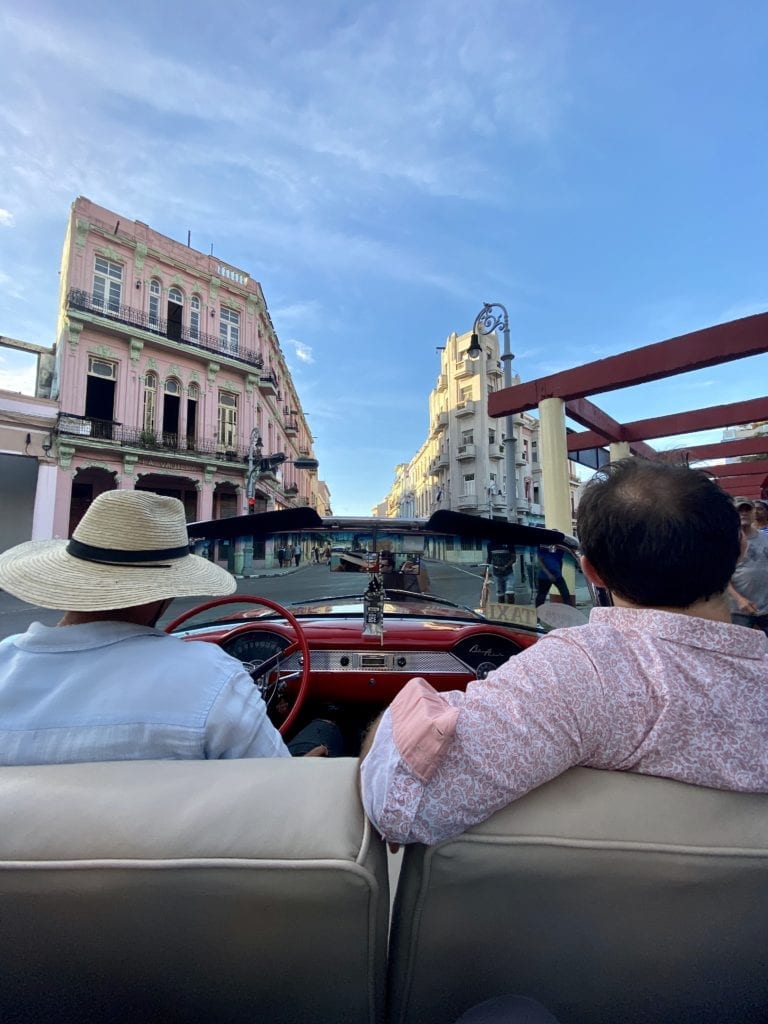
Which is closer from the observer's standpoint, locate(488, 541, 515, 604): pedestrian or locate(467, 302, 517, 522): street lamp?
locate(488, 541, 515, 604): pedestrian

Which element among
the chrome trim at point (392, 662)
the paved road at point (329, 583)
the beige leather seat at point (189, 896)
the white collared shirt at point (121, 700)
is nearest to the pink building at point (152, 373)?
the paved road at point (329, 583)

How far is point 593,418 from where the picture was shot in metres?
8.12

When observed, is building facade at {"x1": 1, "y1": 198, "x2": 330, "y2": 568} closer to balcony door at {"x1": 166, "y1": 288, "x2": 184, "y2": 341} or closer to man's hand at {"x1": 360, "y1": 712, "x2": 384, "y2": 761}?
balcony door at {"x1": 166, "y1": 288, "x2": 184, "y2": 341}

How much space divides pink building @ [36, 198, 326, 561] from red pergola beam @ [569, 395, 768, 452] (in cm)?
951

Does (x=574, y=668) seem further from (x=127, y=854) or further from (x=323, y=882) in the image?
(x=127, y=854)

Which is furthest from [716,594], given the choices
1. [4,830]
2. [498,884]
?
[4,830]

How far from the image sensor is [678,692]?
0.76m

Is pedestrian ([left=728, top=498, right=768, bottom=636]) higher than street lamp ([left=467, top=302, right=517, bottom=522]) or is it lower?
lower

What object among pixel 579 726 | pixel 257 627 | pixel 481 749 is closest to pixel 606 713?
pixel 579 726

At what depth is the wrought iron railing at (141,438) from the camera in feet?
53.6

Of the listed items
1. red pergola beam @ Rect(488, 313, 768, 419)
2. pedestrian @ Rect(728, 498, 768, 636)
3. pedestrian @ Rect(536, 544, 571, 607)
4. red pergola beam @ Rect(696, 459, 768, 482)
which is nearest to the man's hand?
pedestrian @ Rect(536, 544, 571, 607)

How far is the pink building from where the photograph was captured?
1692 centimetres

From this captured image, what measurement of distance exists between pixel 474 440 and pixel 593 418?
2905 cm

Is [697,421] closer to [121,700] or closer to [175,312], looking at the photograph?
[121,700]
